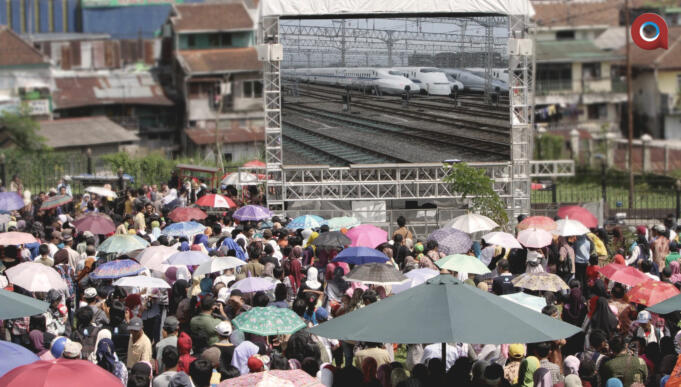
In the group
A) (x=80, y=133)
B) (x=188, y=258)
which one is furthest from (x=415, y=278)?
(x=80, y=133)

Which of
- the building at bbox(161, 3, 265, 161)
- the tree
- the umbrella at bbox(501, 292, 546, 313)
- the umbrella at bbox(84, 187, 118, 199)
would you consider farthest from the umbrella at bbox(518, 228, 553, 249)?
the building at bbox(161, 3, 265, 161)

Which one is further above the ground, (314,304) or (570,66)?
(570,66)

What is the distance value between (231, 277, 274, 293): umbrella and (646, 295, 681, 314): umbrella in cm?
476

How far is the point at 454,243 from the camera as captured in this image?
55.2 feet

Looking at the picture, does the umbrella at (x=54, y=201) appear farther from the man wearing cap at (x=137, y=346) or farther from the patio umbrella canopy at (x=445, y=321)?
the patio umbrella canopy at (x=445, y=321)

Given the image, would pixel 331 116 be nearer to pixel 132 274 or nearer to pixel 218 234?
pixel 218 234

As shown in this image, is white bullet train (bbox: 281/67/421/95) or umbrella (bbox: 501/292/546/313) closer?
umbrella (bbox: 501/292/546/313)

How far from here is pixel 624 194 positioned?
37.9 meters

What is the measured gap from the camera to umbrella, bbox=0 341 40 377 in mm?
9250

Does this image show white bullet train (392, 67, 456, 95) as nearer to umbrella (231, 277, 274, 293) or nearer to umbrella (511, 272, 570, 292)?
umbrella (511, 272, 570, 292)

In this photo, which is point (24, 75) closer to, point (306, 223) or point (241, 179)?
point (241, 179)

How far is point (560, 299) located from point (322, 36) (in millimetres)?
11906

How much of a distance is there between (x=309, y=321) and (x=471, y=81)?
13442 mm

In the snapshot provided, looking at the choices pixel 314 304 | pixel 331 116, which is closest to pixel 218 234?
pixel 314 304
